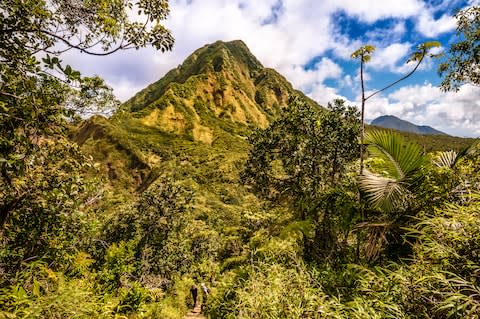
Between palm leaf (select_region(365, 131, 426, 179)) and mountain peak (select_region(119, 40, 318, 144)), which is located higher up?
mountain peak (select_region(119, 40, 318, 144))

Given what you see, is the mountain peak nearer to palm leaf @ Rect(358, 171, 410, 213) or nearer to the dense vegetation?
the dense vegetation

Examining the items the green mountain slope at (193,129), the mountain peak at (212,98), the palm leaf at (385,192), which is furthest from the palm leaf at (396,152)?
the mountain peak at (212,98)

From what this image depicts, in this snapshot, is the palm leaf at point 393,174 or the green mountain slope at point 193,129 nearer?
the palm leaf at point 393,174

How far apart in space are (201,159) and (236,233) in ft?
301

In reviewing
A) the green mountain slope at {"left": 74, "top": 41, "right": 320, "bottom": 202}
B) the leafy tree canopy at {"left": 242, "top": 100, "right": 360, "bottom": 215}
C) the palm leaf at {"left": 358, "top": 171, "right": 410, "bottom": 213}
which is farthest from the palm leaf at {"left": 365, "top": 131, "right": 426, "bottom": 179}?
the green mountain slope at {"left": 74, "top": 41, "right": 320, "bottom": 202}

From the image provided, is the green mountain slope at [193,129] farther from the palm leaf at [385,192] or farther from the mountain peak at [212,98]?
the palm leaf at [385,192]

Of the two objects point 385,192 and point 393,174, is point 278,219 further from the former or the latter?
point 385,192

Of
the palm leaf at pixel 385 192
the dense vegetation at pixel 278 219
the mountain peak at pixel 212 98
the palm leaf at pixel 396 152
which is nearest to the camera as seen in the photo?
the dense vegetation at pixel 278 219

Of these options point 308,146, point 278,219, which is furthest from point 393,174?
point 278,219

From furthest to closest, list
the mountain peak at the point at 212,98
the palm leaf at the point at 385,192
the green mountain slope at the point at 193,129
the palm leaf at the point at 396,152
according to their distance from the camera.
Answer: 1. the mountain peak at the point at 212,98
2. the green mountain slope at the point at 193,129
3. the palm leaf at the point at 396,152
4. the palm leaf at the point at 385,192

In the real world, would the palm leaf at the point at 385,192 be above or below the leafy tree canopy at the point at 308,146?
below

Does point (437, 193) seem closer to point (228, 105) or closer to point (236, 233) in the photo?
point (236, 233)

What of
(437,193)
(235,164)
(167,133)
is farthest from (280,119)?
(167,133)

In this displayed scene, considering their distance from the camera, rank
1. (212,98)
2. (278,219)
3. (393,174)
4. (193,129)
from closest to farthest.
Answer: (393,174) < (278,219) < (193,129) < (212,98)
